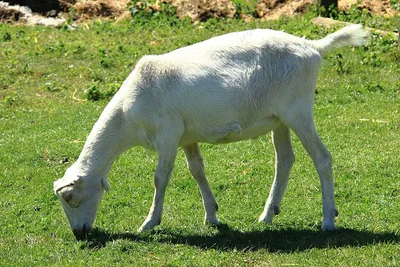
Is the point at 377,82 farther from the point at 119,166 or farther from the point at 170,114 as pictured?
the point at 170,114

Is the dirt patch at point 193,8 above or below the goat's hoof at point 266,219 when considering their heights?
below

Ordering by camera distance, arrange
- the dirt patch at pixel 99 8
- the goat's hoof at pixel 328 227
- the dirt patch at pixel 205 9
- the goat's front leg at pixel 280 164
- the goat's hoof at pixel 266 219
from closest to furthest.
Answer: the goat's hoof at pixel 328 227 → the goat's hoof at pixel 266 219 → the goat's front leg at pixel 280 164 → the dirt patch at pixel 205 9 → the dirt patch at pixel 99 8

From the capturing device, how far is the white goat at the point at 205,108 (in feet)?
27.1

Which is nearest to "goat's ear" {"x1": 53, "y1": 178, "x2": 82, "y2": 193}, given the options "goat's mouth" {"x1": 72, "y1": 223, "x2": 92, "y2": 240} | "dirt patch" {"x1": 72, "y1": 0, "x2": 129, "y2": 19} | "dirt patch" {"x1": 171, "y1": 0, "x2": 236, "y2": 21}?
"goat's mouth" {"x1": 72, "y1": 223, "x2": 92, "y2": 240}

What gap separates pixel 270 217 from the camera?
8.76 metres

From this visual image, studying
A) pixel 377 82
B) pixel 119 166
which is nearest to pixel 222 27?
pixel 377 82

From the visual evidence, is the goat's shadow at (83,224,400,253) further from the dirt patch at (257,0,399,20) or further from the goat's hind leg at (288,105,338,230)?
the dirt patch at (257,0,399,20)

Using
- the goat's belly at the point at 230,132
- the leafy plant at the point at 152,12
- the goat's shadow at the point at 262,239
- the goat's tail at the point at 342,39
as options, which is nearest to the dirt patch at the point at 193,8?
the leafy plant at the point at 152,12

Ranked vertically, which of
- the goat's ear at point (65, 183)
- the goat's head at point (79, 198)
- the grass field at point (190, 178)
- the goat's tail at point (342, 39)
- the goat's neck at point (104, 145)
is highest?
the goat's tail at point (342, 39)

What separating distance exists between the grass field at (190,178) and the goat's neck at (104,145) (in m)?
0.65

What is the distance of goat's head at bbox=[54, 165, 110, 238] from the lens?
27.6 ft

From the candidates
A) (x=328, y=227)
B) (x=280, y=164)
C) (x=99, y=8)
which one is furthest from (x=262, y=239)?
(x=99, y=8)

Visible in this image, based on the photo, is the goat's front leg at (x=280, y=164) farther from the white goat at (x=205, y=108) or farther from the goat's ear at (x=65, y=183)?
the goat's ear at (x=65, y=183)

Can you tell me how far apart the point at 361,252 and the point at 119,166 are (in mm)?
4373
